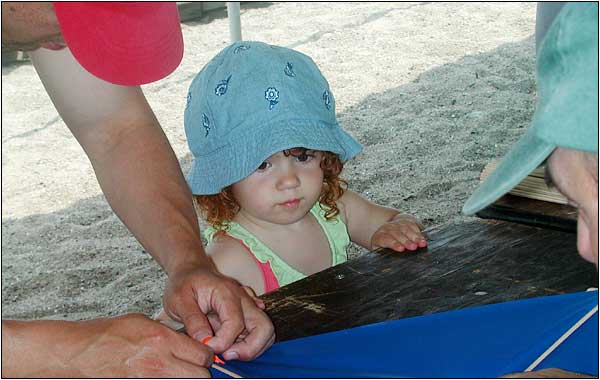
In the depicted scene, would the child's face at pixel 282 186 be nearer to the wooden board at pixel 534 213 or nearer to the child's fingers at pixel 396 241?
the child's fingers at pixel 396 241

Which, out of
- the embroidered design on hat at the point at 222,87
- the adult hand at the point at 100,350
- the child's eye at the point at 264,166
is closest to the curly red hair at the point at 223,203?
the child's eye at the point at 264,166

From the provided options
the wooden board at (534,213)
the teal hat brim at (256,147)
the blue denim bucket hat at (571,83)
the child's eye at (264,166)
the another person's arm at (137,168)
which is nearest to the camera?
the blue denim bucket hat at (571,83)

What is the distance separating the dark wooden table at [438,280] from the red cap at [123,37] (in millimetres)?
449

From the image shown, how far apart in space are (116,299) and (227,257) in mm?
961

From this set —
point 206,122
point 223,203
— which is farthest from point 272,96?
point 223,203

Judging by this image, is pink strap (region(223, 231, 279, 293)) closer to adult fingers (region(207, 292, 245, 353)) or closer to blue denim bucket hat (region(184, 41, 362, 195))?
blue denim bucket hat (region(184, 41, 362, 195))

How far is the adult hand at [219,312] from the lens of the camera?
1437 mm

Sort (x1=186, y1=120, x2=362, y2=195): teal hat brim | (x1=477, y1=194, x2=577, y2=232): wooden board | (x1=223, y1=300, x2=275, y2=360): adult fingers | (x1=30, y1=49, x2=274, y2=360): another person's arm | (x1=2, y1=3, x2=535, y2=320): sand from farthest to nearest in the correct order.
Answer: (x1=2, y1=3, x2=535, y2=320): sand → (x1=186, y1=120, x2=362, y2=195): teal hat brim → (x1=477, y1=194, x2=577, y2=232): wooden board → (x1=30, y1=49, x2=274, y2=360): another person's arm → (x1=223, y1=300, x2=275, y2=360): adult fingers

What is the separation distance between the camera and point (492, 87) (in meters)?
4.73

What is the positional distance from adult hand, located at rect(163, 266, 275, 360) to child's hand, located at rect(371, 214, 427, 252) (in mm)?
384

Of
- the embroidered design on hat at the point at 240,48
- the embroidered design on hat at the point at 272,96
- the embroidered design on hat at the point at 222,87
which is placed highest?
the embroidered design on hat at the point at 240,48

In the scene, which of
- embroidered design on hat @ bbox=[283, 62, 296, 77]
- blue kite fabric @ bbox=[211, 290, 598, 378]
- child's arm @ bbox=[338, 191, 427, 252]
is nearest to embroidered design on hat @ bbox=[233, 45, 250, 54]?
embroidered design on hat @ bbox=[283, 62, 296, 77]

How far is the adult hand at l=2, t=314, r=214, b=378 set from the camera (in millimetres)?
1287

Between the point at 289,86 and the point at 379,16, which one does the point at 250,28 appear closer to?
the point at 379,16
